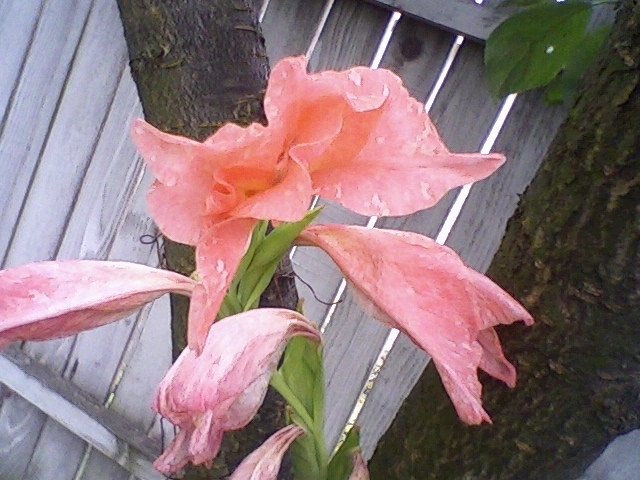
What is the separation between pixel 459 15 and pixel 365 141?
2.33ft

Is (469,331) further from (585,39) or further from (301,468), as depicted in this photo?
(585,39)

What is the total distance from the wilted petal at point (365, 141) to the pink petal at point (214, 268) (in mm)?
43

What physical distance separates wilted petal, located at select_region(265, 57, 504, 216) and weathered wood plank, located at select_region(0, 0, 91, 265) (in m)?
1.14

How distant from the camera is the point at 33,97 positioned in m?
1.36

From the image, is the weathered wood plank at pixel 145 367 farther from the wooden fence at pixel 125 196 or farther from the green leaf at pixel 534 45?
the green leaf at pixel 534 45

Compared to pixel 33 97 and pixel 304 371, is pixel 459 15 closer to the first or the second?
pixel 304 371

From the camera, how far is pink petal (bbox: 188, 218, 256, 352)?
0.25 meters

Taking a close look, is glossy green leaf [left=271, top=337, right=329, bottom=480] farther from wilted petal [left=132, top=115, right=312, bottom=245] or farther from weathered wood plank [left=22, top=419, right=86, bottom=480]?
weathered wood plank [left=22, top=419, right=86, bottom=480]

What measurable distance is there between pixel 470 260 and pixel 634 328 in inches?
21.1

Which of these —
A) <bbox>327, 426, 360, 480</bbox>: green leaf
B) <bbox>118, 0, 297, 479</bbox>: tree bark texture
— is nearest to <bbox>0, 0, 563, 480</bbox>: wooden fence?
<bbox>118, 0, 297, 479</bbox>: tree bark texture

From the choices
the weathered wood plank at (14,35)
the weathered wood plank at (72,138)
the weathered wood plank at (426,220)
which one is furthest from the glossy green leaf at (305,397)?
the weathered wood plank at (14,35)

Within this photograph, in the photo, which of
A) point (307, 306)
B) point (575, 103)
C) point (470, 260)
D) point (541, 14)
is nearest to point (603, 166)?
point (575, 103)

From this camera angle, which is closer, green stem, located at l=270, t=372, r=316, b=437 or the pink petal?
the pink petal

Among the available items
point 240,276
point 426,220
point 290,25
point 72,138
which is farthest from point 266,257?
point 72,138
